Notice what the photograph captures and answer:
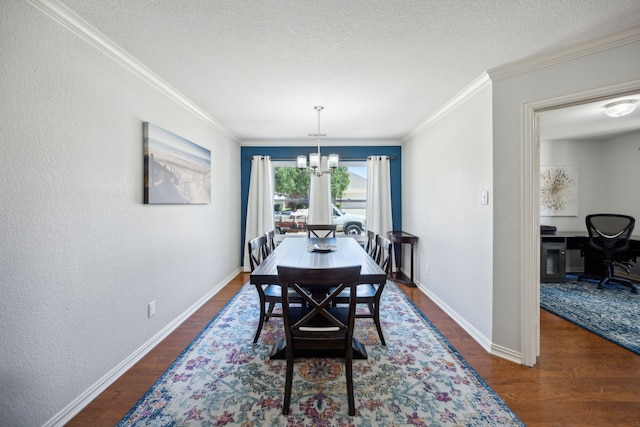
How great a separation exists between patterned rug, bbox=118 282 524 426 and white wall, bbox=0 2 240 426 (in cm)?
47

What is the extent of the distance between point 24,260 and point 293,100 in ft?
7.77

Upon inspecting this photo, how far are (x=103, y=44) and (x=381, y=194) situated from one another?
3.83 m

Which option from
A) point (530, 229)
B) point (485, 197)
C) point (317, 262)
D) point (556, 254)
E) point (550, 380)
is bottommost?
point (550, 380)

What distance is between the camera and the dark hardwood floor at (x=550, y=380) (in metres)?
1.51

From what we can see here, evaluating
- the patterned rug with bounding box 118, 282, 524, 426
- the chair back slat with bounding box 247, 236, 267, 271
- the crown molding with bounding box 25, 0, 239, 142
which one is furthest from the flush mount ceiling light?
Answer: the crown molding with bounding box 25, 0, 239, 142

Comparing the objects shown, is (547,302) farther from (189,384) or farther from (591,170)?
(189,384)

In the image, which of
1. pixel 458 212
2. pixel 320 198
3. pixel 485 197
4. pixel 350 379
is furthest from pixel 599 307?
pixel 320 198

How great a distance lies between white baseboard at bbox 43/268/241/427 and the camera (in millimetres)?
1450

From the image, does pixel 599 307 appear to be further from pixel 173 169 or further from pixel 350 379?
pixel 173 169

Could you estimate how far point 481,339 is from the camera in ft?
7.40

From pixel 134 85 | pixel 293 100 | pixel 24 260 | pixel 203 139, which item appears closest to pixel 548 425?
pixel 24 260

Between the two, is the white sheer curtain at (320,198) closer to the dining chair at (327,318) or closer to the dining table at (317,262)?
the dining table at (317,262)

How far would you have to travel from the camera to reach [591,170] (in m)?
4.43

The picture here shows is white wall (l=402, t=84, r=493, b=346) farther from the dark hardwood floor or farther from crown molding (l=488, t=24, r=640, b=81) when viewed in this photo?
the dark hardwood floor
